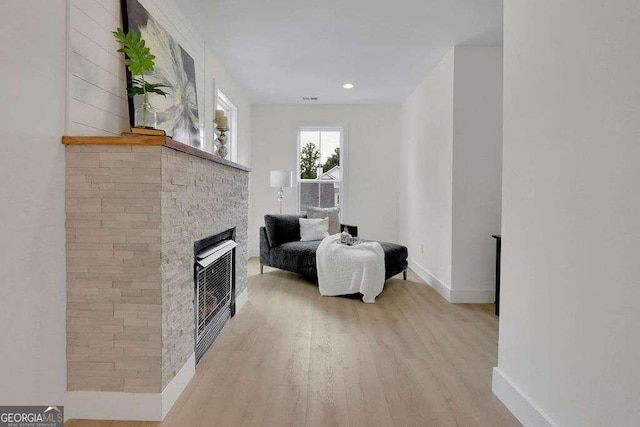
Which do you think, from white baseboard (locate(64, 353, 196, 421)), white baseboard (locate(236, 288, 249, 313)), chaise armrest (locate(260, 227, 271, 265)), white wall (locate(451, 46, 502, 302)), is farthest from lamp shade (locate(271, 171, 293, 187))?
white baseboard (locate(64, 353, 196, 421))

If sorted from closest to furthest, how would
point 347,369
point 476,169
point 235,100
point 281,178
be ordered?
point 347,369
point 476,169
point 235,100
point 281,178

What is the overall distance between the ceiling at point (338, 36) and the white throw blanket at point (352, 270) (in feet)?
7.10

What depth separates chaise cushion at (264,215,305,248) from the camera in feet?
16.6

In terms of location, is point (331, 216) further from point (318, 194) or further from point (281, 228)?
point (318, 194)

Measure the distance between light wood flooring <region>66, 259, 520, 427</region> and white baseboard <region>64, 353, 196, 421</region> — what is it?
0.04 metres

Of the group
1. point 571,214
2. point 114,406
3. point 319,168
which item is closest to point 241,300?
point 114,406

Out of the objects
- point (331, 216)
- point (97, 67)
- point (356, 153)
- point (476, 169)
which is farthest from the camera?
point (356, 153)

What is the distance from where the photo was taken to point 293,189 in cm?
665

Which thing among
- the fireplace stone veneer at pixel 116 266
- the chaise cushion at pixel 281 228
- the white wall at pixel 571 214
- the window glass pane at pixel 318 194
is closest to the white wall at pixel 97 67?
the fireplace stone veneer at pixel 116 266

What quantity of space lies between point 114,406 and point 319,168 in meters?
5.25

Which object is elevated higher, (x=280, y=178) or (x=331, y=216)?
(x=280, y=178)

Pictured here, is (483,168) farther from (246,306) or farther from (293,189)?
(293,189)

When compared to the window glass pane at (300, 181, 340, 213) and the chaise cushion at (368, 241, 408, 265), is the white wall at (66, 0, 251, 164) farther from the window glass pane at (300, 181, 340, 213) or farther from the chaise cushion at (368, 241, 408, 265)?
the window glass pane at (300, 181, 340, 213)

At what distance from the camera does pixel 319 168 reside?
21.9ft
